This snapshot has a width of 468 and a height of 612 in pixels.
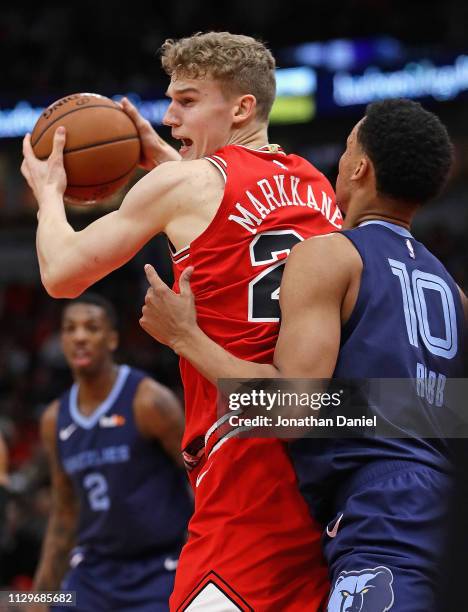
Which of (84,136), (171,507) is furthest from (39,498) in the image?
(84,136)

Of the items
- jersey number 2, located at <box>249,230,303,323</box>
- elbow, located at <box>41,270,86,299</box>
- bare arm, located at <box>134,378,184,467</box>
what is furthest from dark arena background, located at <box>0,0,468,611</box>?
jersey number 2, located at <box>249,230,303,323</box>

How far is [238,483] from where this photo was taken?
284 cm

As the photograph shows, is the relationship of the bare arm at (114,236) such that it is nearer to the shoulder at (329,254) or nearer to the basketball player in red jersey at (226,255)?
the basketball player in red jersey at (226,255)

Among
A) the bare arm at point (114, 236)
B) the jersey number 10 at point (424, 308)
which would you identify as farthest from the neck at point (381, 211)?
the bare arm at point (114, 236)

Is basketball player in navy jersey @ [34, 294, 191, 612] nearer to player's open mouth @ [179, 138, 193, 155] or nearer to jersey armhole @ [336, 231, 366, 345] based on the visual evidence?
player's open mouth @ [179, 138, 193, 155]

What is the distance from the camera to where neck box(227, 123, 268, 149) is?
3250mm

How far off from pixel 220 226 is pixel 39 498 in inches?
270

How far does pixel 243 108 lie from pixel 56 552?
3227 millimetres

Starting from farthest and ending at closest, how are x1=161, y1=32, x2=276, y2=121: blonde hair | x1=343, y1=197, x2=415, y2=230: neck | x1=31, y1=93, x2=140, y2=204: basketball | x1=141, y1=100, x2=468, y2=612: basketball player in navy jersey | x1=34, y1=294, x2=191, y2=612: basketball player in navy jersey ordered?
x1=34, y1=294, x2=191, y2=612: basketball player in navy jersey → x1=31, y1=93, x2=140, y2=204: basketball → x1=161, y1=32, x2=276, y2=121: blonde hair → x1=343, y1=197, x2=415, y2=230: neck → x1=141, y1=100, x2=468, y2=612: basketball player in navy jersey

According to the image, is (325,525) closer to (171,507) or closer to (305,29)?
(171,507)

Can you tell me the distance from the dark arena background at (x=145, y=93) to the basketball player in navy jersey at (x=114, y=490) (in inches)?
101

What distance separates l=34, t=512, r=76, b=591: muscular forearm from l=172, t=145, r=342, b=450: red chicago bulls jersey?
2878 mm

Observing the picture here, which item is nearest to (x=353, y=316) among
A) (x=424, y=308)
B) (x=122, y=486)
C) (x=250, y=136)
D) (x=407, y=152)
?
(x=424, y=308)

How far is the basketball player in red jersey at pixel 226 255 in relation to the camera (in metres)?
2.79
